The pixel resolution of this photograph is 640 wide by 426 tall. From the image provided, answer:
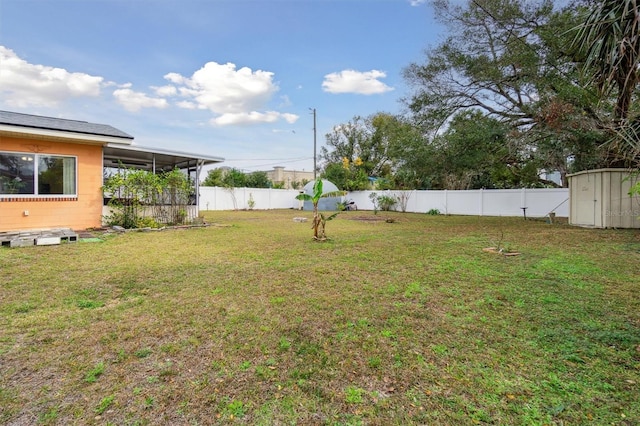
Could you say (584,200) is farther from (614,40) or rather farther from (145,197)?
(145,197)

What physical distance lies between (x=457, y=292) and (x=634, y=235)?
8927 millimetres

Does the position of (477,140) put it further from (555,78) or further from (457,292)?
(457,292)

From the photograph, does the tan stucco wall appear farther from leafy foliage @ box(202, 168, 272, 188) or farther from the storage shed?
the storage shed

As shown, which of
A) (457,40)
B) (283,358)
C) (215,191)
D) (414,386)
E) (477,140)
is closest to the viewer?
(414,386)

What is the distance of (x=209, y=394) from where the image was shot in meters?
2.23

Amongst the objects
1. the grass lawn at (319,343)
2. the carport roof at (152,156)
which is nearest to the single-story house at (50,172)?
the carport roof at (152,156)

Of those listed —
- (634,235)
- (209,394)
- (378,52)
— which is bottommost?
(209,394)

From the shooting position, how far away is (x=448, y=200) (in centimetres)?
2103

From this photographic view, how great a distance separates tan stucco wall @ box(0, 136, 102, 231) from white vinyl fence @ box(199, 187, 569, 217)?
46.6 ft

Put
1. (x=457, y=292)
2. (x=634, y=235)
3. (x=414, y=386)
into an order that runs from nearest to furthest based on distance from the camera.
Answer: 1. (x=414, y=386)
2. (x=457, y=292)
3. (x=634, y=235)

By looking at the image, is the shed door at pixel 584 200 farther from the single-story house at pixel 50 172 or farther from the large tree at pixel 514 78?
the single-story house at pixel 50 172

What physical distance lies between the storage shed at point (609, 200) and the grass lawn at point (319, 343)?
627 cm

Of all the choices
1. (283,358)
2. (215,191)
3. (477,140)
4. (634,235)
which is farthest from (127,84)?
(634,235)

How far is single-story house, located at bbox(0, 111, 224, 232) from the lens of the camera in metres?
8.95
